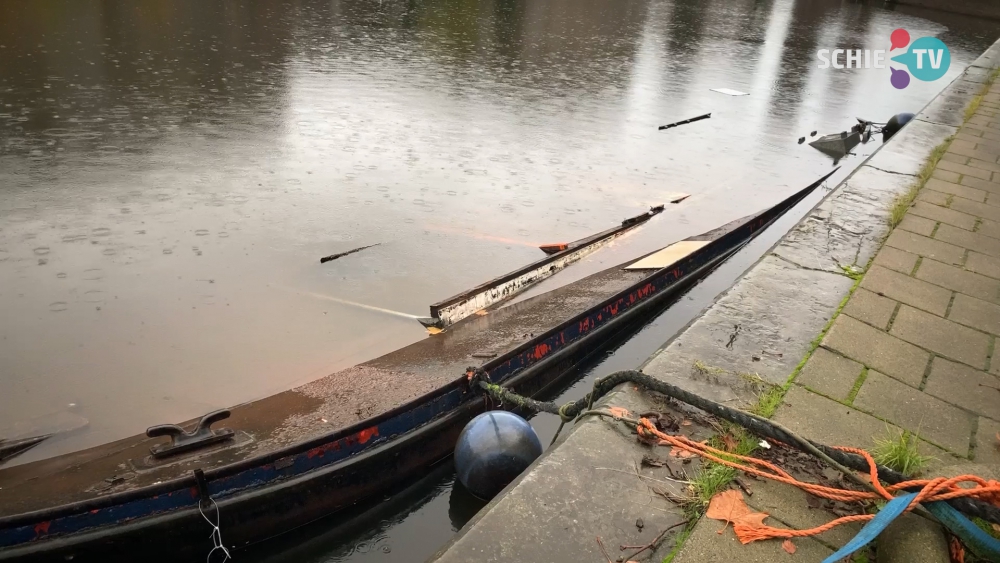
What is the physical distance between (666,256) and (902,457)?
4.75 m

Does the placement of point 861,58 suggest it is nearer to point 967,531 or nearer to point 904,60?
point 904,60

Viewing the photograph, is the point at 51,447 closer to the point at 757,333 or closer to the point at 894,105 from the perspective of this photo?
the point at 757,333

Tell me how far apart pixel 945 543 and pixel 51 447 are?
5138mm

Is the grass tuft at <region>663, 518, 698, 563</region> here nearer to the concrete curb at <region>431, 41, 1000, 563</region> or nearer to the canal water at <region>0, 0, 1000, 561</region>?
the concrete curb at <region>431, 41, 1000, 563</region>

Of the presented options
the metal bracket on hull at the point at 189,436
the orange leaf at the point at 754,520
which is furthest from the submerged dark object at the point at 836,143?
the metal bracket on hull at the point at 189,436

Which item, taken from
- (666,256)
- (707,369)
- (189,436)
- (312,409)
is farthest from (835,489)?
(666,256)

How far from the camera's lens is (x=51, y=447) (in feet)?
15.2

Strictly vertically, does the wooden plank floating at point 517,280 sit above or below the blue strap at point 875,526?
below

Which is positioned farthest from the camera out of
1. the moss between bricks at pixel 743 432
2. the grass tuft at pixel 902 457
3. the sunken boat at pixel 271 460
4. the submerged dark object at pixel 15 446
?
the submerged dark object at pixel 15 446

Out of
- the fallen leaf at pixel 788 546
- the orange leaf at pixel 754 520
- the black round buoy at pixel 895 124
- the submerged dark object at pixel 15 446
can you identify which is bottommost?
the submerged dark object at pixel 15 446

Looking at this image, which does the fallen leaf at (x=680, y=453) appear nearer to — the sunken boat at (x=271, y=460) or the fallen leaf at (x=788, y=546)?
the fallen leaf at (x=788, y=546)

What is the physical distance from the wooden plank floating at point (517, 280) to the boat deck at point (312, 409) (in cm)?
13

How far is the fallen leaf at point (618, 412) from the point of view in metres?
3.23

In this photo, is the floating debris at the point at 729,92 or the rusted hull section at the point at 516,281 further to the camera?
the floating debris at the point at 729,92
